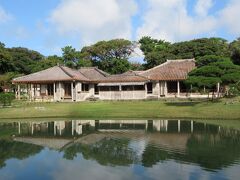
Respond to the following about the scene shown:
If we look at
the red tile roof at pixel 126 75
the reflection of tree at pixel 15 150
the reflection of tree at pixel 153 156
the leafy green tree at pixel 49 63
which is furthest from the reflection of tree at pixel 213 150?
the leafy green tree at pixel 49 63

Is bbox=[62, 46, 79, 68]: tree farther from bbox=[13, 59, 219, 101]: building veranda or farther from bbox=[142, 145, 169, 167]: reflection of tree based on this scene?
bbox=[142, 145, 169, 167]: reflection of tree

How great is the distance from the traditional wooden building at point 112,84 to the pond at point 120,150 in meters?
14.5

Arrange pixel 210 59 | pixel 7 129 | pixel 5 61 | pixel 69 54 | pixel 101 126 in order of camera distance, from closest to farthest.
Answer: pixel 7 129 → pixel 101 126 → pixel 210 59 → pixel 5 61 → pixel 69 54

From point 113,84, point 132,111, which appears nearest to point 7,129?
point 132,111

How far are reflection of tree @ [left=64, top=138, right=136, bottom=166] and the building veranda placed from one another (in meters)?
23.0

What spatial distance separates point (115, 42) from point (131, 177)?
54.8 m

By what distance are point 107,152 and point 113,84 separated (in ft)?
90.8

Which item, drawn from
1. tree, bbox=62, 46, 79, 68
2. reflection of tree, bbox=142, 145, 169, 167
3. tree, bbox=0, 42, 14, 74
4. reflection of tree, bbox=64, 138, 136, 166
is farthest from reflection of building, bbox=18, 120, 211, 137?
tree, bbox=62, 46, 79, 68

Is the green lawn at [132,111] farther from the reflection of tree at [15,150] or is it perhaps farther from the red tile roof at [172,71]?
A: the reflection of tree at [15,150]

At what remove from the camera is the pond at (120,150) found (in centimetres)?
1381

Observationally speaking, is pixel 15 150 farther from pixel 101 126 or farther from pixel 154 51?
pixel 154 51

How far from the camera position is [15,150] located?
19.7 m

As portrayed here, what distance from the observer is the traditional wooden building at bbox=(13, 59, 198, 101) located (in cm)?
4444

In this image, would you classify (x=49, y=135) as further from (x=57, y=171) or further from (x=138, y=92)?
(x=138, y=92)
